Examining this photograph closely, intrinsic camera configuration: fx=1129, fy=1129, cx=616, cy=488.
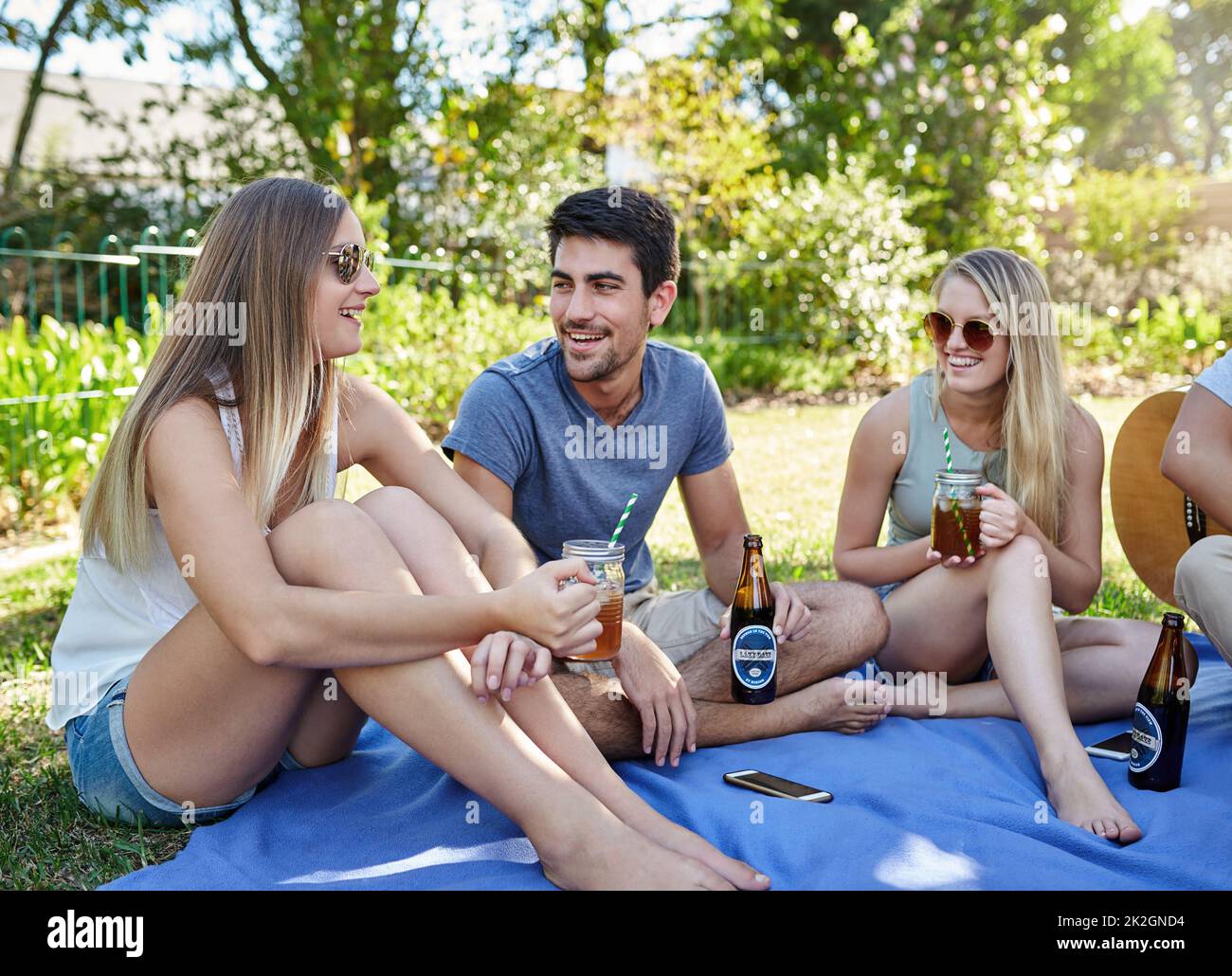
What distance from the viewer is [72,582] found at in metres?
5.24

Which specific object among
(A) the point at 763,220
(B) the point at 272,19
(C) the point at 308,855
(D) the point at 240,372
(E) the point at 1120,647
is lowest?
(C) the point at 308,855

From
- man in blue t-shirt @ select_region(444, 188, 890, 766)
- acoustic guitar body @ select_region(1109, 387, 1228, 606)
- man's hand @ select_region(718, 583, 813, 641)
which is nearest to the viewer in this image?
man's hand @ select_region(718, 583, 813, 641)

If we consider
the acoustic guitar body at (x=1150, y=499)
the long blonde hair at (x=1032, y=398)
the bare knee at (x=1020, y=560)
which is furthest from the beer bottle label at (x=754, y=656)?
the acoustic guitar body at (x=1150, y=499)

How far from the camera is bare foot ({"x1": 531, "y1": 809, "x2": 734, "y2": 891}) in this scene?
2.24m

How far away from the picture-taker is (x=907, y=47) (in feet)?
44.6

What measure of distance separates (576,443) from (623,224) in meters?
0.67

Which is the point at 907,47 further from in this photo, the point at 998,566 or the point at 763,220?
the point at 998,566

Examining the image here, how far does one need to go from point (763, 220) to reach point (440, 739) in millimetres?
10351

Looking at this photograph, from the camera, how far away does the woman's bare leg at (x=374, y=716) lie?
2.29 m

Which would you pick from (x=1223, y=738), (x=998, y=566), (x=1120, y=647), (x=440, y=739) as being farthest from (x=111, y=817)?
(x=1223, y=738)

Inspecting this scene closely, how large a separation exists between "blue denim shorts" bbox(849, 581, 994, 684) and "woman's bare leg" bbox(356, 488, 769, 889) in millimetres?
1181

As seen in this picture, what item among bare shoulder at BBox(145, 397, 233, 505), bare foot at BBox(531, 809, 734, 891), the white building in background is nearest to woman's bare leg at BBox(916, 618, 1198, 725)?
bare foot at BBox(531, 809, 734, 891)

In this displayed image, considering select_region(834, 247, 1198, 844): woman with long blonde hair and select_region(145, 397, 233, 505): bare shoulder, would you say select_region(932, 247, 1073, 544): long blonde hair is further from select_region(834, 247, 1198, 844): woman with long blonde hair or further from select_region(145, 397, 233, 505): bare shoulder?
select_region(145, 397, 233, 505): bare shoulder

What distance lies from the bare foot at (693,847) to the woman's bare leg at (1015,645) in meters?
0.89
